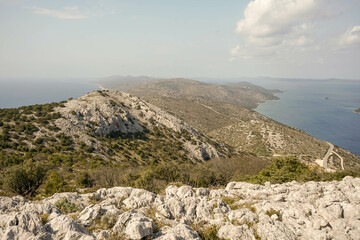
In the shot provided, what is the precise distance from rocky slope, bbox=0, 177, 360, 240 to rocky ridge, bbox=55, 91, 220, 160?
4354 cm

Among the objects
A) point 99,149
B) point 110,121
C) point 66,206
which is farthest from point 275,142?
point 66,206

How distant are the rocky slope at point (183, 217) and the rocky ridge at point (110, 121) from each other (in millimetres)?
43543

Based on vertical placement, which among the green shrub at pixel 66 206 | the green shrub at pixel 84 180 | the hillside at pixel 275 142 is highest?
the green shrub at pixel 66 206

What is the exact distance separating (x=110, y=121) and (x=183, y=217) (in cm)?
5974

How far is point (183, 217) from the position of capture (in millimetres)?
15992

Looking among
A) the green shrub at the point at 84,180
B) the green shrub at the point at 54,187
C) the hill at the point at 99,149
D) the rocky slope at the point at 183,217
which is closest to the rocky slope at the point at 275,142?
the hill at the point at 99,149

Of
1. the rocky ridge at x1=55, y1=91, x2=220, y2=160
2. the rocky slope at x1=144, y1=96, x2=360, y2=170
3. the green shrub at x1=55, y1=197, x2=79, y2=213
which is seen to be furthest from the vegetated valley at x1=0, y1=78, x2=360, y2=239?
the rocky slope at x1=144, y1=96, x2=360, y2=170

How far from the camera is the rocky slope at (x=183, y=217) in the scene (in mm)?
11789

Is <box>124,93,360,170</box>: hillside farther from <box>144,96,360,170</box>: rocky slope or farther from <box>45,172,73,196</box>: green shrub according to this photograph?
<box>45,172,73,196</box>: green shrub

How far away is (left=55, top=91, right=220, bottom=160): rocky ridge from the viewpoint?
6000 centimetres

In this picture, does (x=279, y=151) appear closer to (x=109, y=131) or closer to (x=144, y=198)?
(x=109, y=131)

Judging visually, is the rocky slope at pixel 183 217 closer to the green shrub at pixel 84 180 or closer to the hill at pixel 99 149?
the hill at pixel 99 149

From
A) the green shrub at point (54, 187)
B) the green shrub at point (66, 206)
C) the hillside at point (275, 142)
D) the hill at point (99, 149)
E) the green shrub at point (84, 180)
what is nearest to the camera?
the green shrub at point (66, 206)

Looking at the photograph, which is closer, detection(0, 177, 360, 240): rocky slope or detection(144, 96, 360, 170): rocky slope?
detection(0, 177, 360, 240): rocky slope
